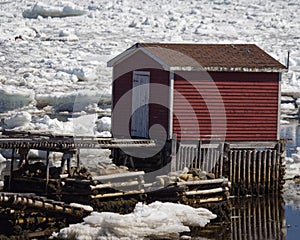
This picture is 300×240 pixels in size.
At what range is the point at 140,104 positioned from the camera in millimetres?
25641

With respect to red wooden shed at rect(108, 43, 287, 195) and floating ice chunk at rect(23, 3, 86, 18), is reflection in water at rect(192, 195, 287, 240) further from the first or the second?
floating ice chunk at rect(23, 3, 86, 18)

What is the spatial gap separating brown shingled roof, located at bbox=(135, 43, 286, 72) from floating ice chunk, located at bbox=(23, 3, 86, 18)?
119ft

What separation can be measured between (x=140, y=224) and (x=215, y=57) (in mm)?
6648

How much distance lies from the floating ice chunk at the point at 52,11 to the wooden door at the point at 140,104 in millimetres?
36282

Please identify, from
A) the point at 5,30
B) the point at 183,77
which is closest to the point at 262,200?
the point at 183,77

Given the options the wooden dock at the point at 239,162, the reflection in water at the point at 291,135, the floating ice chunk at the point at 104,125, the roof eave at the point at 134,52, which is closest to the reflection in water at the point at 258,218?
the wooden dock at the point at 239,162

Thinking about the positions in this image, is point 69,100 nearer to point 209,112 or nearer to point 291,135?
point 291,135

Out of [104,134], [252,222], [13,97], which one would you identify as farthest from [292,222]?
[13,97]

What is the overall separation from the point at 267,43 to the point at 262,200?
3401cm

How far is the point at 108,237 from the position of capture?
758 inches

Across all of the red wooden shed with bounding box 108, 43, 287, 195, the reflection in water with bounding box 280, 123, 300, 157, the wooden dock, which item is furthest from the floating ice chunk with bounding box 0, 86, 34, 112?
the wooden dock

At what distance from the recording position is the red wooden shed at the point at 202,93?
24484mm

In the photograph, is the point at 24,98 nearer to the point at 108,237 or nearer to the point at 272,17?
the point at 108,237

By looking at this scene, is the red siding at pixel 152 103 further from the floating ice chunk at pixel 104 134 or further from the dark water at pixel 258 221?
the floating ice chunk at pixel 104 134
